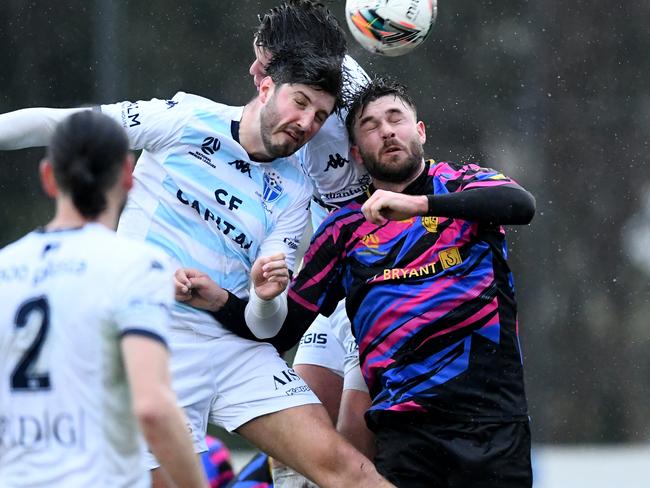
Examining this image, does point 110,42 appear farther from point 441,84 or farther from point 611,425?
point 611,425

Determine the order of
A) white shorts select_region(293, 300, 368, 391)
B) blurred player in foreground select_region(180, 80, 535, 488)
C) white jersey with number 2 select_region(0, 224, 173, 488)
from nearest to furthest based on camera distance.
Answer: white jersey with number 2 select_region(0, 224, 173, 488), blurred player in foreground select_region(180, 80, 535, 488), white shorts select_region(293, 300, 368, 391)

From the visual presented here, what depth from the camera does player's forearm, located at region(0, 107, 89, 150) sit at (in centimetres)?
486

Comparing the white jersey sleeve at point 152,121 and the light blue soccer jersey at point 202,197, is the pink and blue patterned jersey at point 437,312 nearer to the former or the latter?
the light blue soccer jersey at point 202,197

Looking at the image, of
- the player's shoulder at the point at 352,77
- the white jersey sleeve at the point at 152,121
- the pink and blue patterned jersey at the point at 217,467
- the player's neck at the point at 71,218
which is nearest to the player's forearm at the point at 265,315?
the white jersey sleeve at the point at 152,121

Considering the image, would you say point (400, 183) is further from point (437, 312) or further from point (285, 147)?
point (437, 312)

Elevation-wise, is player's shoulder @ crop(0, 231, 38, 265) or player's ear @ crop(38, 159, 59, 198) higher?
player's ear @ crop(38, 159, 59, 198)

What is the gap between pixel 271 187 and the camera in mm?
5293

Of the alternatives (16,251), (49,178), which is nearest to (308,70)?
(49,178)

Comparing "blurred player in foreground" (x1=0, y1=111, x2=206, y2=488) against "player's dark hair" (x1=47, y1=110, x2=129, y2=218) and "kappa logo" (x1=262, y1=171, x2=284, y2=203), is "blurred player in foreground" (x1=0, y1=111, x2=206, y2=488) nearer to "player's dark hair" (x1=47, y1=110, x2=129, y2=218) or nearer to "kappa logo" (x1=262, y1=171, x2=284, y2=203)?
"player's dark hair" (x1=47, y1=110, x2=129, y2=218)

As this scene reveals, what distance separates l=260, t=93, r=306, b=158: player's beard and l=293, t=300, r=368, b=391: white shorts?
32.9 inches

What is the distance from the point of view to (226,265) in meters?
5.22

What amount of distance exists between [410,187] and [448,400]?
90 centimetres

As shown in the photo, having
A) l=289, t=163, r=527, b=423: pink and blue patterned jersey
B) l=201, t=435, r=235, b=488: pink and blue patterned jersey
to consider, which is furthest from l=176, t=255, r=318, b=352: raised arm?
l=201, t=435, r=235, b=488: pink and blue patterned jersey

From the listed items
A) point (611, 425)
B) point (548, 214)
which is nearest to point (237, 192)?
point (548, 214)
